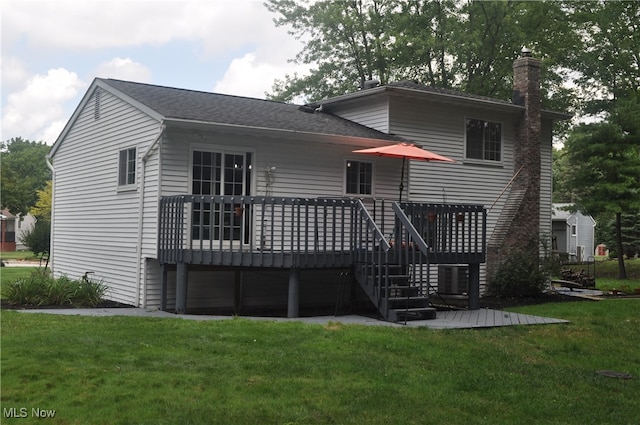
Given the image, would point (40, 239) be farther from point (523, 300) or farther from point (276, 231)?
point (523, 300)

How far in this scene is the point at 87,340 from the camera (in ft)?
27.4

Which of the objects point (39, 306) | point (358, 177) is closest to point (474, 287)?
point (358, 177)

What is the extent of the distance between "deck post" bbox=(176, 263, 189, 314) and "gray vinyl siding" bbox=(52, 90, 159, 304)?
121 cm

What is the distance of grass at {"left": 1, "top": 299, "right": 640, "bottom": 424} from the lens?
20.0ft

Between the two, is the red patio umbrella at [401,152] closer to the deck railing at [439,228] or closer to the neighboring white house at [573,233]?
the deck railing at [439,228]

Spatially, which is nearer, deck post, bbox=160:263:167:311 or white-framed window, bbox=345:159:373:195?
deck post, bbox=160:263:167:311

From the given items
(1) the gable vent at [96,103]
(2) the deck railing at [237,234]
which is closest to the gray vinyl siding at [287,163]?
(2) the deck railing at [237,234]

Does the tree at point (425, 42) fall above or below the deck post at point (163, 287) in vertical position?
above

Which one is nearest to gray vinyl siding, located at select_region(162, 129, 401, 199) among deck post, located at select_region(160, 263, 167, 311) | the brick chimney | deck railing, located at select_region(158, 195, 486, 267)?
deck railing, located at select_region(158, 195, 486, 267)

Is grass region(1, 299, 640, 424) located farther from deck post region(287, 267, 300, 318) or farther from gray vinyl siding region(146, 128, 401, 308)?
gray vinyl siding region(146, 128, 401, 308)

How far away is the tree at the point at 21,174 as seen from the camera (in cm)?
4853

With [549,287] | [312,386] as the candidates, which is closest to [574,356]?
[312,386]

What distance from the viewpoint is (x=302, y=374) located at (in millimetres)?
7270

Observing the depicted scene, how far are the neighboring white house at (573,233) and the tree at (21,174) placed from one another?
3535 centimetres
